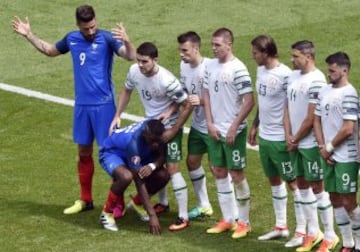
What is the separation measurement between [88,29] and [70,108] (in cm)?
442

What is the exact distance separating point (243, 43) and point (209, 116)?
25.0 ft

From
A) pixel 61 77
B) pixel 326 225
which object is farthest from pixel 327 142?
pixel 61 77

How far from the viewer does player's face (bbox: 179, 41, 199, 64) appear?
11422mm

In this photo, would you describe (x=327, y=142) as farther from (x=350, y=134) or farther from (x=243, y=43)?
(x=243, y=43)

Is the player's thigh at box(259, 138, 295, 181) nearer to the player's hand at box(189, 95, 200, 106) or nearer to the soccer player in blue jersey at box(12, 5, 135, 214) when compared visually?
the player's hand at box(189, 95, 200, 106)

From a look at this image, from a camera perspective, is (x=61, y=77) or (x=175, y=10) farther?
(x=175, y=10)

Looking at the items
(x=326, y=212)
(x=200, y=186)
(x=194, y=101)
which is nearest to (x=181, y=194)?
(x=200, y=186)

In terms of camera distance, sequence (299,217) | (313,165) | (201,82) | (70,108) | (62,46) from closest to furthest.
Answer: (313,165)
(299,217)
(201,82)
(62,46)
(70,108)

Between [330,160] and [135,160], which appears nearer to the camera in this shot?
[330,160]

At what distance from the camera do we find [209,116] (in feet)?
37.1

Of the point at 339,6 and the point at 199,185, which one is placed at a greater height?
the point at 339,6

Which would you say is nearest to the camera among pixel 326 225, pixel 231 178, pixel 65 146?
pixel 326 225

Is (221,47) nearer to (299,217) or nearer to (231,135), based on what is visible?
(231,135)

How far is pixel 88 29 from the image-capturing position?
12.0 m
